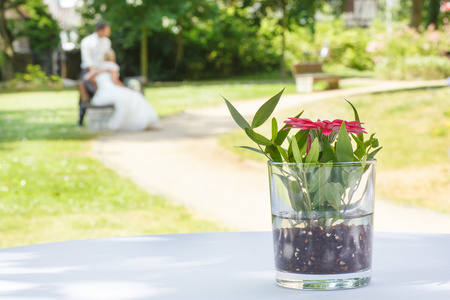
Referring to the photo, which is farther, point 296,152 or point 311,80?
point 311,80

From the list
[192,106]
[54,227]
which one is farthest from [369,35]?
[54,227]

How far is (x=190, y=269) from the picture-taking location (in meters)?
1.35

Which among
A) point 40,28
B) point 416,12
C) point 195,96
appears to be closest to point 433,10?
point 416,12

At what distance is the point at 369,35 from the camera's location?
1363 inches

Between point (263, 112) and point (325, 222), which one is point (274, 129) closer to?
point (263, 112)

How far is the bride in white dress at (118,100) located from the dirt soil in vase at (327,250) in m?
10.3

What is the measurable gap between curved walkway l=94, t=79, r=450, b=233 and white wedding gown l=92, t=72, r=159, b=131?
31cm

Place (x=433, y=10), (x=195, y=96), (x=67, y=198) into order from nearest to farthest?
(x=67, y=198) → (x=195, y=96) → (x=433, y=10)

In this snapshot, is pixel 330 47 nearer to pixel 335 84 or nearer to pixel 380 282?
pixel 335 84

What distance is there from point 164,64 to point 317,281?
27.8 metres

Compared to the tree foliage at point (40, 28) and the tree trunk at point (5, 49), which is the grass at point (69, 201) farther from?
the tree foliage at point (40, 28)

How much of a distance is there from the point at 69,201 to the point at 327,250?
16.4ft

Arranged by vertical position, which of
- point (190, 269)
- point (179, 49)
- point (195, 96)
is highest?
point (190, 269)

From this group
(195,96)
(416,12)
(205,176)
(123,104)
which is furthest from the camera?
(416,12)
